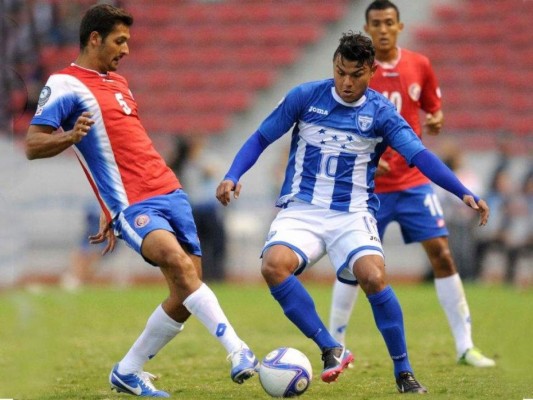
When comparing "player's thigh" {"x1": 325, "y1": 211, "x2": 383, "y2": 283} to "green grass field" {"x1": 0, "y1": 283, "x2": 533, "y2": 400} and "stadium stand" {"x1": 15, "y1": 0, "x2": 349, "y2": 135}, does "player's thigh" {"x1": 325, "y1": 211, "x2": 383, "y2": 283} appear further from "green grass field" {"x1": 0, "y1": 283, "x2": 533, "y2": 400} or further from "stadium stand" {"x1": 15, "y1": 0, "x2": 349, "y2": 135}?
"stadium stand" {"x1": 15, "y1": 0, "x2": 349, "y2": 135}

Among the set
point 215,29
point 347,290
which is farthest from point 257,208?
point 347,290

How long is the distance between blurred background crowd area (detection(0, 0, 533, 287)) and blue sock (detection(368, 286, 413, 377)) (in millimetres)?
10487

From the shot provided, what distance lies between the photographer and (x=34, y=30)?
2209 cm

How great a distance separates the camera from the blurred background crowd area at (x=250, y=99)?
18.6m

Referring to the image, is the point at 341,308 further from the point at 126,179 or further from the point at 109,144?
the point at 109,144

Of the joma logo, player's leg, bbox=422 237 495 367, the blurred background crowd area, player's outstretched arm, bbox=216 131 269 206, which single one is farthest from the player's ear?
the blurred background crowd area

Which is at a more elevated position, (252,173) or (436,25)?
(436,25)

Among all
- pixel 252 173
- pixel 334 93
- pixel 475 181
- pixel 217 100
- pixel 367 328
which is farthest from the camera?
pixel 217 100

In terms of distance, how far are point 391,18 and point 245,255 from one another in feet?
36.0

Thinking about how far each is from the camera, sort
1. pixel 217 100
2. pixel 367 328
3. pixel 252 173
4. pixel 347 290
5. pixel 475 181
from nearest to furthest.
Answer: pixel 347 290, pixel 367 328, pixel 475 181, pixel 252 173, pixel 217 100

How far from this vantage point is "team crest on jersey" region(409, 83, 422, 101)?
9078 mm

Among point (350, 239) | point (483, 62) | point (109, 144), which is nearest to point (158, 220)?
point (109, 144)

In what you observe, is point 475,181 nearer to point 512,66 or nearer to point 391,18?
point 512,66

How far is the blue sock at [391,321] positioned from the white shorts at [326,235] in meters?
0.29
